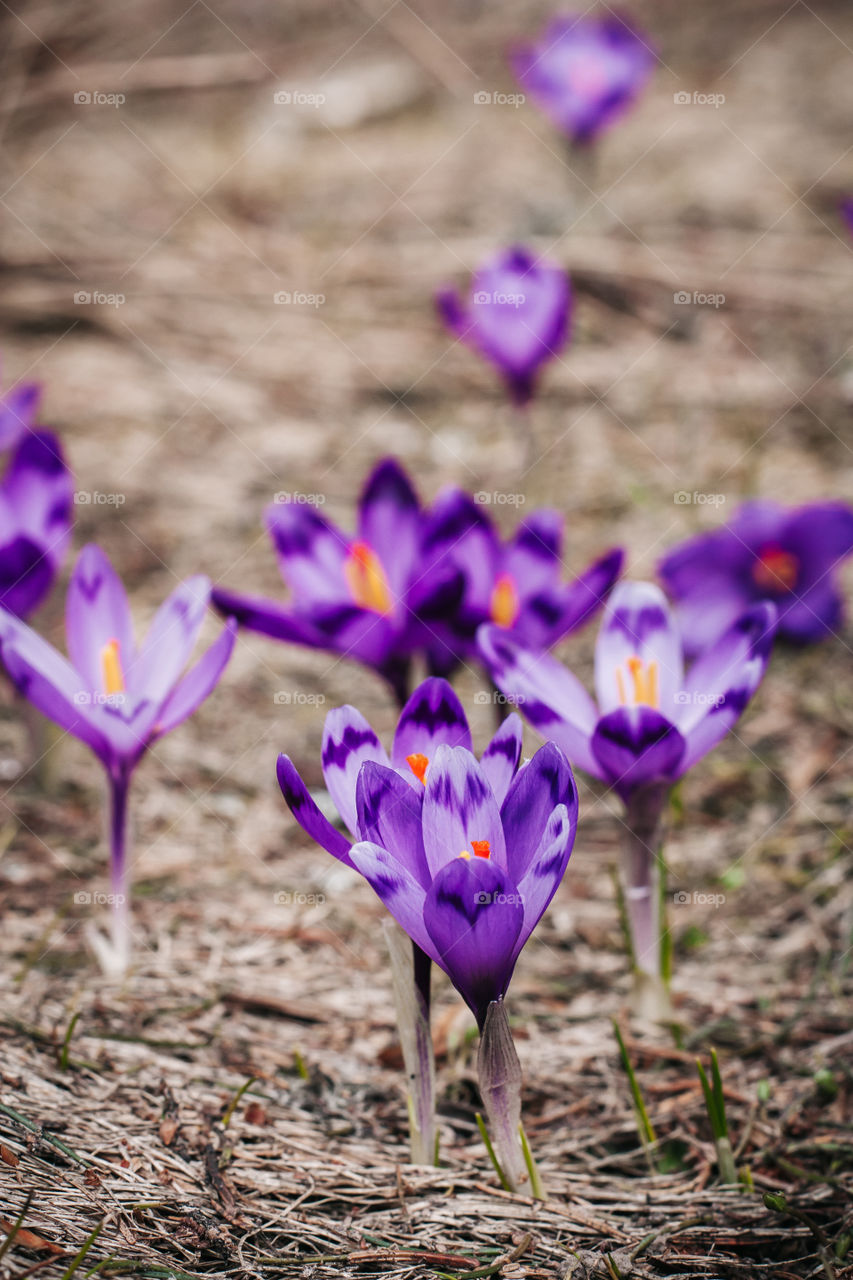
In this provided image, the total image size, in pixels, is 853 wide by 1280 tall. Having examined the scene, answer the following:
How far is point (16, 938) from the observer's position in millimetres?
1728

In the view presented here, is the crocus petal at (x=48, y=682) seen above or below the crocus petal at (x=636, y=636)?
below

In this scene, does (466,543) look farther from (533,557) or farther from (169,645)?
(169,645)

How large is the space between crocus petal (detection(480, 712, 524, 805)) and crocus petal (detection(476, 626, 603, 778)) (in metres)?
0.15

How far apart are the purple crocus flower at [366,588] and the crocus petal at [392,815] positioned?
53cm

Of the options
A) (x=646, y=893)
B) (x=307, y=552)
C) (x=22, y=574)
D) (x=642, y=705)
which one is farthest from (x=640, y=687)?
(x=22, y=574)

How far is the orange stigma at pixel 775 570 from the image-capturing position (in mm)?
2416

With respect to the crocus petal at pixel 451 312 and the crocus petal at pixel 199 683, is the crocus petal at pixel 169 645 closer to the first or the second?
the crocus petal at pixel 199 683

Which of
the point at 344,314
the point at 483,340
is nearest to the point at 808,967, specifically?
the point at 483,340

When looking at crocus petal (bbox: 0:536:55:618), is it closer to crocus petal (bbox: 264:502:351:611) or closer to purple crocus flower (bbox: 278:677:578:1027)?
crocus petal (bbox: 264:502:351:611)

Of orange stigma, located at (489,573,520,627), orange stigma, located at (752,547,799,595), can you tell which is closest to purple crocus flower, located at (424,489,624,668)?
orange stigma, located at (489,573,520,627)

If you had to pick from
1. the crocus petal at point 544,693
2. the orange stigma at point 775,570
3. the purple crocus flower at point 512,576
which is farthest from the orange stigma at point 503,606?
Answer: the orange stigma at point 775,570

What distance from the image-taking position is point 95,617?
64.3 inches

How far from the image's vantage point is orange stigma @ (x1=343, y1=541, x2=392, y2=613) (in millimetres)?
1783

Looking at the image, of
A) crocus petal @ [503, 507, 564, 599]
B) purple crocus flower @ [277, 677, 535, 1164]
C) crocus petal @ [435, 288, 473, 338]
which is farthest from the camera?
crocus petal @ [435, 288, 473, 338]
